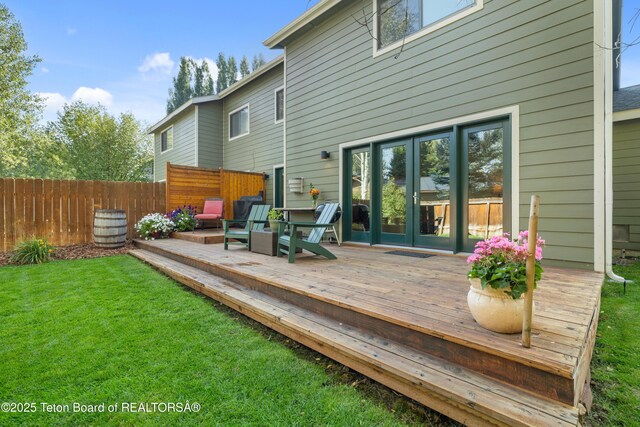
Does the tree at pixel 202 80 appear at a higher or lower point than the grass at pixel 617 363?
higher

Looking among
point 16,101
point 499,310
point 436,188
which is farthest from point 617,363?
point 16,101

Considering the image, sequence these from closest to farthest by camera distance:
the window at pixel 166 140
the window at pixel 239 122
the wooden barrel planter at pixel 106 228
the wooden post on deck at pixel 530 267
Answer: the wooden post on deck at pixel 530 267 < the wooden barrel planter at pixel 106 228 < the window at pixel 239 122 < the window at pixel 166 140

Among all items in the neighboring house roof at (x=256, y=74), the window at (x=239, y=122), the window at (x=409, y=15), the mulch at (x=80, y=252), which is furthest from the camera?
the window at (x=239, y=122)

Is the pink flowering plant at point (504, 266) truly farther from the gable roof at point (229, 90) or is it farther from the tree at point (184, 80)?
the tree at point (184, 80)

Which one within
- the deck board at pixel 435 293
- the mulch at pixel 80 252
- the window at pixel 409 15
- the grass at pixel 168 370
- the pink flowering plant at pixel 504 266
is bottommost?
the grass at pixel 168 370

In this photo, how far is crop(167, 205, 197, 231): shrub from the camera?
729 cm

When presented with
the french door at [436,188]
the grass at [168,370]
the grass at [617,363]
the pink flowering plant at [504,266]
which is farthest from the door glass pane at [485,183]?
the grass at [168,370]

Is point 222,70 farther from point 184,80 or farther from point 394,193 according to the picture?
point 394,193

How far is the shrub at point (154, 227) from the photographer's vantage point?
679 centimetres

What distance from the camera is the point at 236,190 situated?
8.58 metres

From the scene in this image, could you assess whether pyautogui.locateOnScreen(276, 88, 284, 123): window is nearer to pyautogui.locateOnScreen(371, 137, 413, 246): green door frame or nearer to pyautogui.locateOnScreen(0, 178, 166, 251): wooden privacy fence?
pyautogui.locateOnScreen(0, 178, 166, 251): wooden privacy fence

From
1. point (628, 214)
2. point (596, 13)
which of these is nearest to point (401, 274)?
point (596, 13)


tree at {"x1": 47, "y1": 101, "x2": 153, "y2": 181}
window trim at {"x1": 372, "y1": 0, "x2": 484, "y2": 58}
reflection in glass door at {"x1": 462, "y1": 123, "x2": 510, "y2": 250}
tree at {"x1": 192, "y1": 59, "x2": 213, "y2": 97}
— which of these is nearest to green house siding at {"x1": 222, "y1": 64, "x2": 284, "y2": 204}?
window trim at {"x1": 372, "y1": 0, "x2": 484, "y2": 58}

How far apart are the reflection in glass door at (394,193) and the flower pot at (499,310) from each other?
3365 mm
